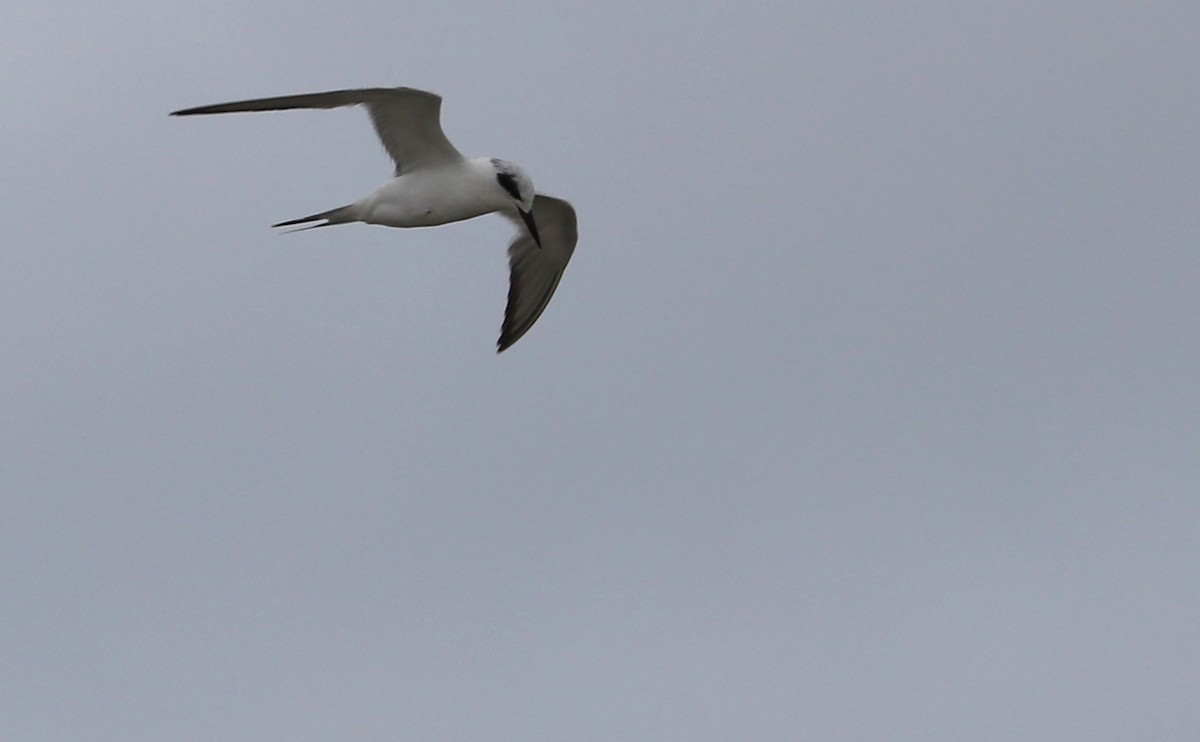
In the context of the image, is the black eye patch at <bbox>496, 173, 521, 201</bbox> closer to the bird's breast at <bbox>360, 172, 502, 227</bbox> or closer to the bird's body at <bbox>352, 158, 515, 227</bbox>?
the bird's body at <bbox>352, 158, 515, 227</bbox>

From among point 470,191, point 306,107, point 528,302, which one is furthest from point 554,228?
point 306,107

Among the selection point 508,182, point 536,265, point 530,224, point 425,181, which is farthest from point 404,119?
point 536,265

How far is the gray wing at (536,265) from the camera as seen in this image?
1872cm

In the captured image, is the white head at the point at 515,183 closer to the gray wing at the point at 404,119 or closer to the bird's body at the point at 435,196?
the bird's body at the point at 435,196

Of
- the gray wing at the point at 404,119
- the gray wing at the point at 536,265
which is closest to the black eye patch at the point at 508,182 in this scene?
the gray wing at the point at 404,119

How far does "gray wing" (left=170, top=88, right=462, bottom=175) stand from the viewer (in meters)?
15.3

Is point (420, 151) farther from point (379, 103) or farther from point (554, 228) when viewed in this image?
point (554, 228)

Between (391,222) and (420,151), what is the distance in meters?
0.68

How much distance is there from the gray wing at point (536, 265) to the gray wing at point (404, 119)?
1.96m

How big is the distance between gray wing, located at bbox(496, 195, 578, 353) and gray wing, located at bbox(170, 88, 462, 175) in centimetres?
196

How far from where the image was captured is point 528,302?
760 inches

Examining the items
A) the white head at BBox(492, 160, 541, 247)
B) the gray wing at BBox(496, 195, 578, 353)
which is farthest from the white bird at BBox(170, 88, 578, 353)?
the gray wing at BBox(496, 195, 578, 353)

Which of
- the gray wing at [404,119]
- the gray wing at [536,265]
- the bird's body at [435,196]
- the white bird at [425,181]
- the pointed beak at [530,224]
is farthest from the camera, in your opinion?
the gray wing at [536,265]

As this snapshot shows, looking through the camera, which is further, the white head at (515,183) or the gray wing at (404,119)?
the white head at (515,183)
